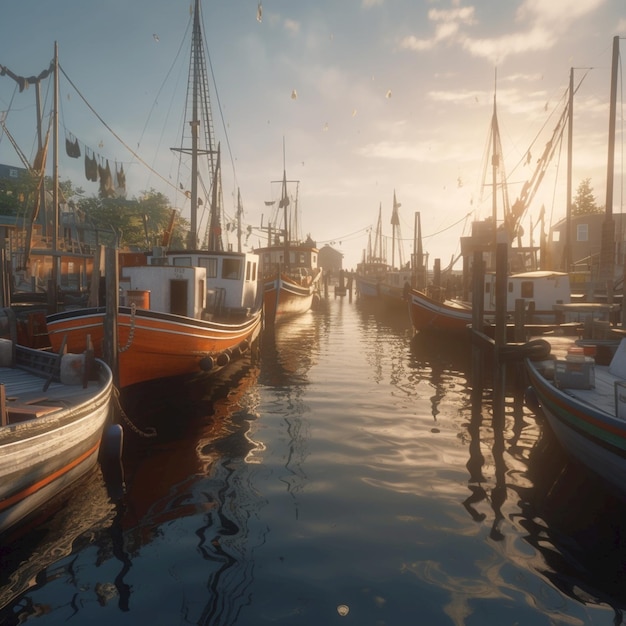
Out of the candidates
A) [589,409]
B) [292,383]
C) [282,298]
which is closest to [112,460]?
[589,409]

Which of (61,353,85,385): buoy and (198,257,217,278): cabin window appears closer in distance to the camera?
(61,353,85,385): buoy

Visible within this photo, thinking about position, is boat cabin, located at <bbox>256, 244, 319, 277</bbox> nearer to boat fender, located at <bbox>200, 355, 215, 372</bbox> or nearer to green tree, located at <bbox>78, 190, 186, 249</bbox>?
green tree, located at <bbox>78, 190, 186, 249</bbox>

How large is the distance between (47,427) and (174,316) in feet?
22.2

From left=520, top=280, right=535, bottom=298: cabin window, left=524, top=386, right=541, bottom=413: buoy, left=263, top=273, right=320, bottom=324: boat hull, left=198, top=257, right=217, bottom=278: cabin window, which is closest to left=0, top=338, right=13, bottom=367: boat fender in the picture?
left=198, top=257, right=217, bottom=278: cabin window

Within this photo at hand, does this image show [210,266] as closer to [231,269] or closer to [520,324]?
[231,269]

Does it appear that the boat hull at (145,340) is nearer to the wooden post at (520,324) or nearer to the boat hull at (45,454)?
the boat hull at (45,454)

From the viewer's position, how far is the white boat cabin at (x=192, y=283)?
15.1 meters

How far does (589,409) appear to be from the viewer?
6844 millimetres

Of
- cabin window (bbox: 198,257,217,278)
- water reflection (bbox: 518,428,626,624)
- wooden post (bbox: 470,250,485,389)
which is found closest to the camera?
water reflection (bbox: 518,428,626,624)

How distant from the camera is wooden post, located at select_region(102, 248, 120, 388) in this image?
10.5 m

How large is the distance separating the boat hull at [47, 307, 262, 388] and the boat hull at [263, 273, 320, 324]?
1432 cm

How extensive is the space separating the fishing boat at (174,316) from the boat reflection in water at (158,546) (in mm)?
2950

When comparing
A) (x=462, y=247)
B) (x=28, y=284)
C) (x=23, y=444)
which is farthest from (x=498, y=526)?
(x=28, y=284)

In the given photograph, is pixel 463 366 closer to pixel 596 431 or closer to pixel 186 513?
pixel 596 431
